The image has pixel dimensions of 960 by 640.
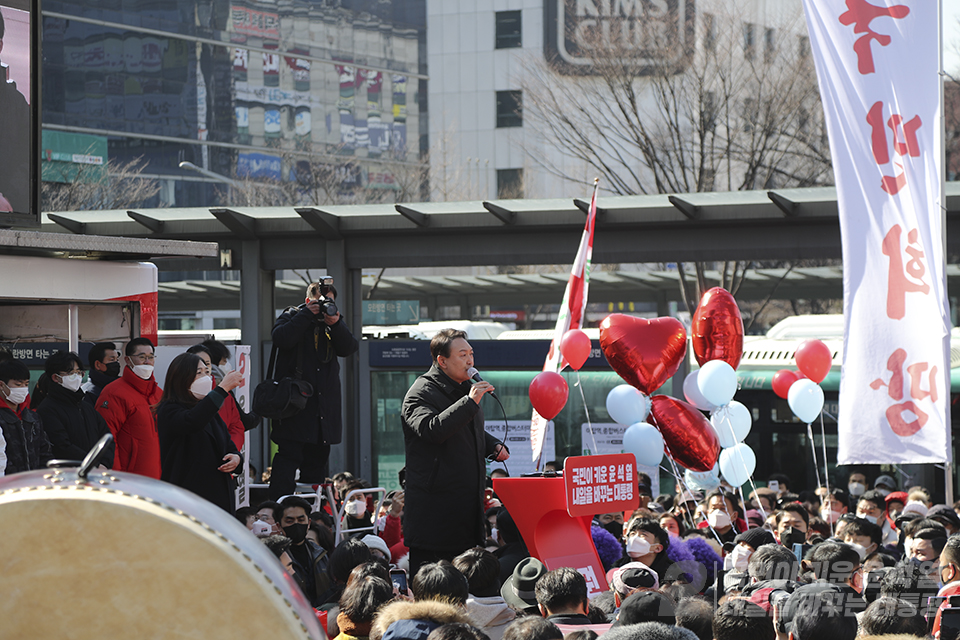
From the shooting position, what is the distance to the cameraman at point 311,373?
7562 millimetres

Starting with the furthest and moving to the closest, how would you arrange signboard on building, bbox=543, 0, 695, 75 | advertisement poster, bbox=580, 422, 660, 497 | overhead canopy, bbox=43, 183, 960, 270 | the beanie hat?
signboard on building, bbox=543, 0, 695, 75 → advertisement poster, bbox=580, 422, 660, 497 → overhead canopy, bbox=43, 183, 960, 270 → the beanie hat

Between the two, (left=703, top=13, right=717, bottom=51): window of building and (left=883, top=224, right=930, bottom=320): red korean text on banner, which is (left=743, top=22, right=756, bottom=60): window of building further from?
(left=883, top=224, right=930, bottom=320): red korean text on banner

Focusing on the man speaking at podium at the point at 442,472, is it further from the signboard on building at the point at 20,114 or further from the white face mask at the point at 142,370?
the signboard on building at the point at 20,114

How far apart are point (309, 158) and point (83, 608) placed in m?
47.4

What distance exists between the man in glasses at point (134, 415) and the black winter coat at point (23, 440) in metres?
0.40

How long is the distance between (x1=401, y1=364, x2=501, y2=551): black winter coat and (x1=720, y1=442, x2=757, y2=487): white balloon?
4.33 metres

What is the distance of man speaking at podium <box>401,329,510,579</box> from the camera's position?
19.2 ft

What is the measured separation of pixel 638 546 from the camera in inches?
245

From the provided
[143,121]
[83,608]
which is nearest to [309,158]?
[143,121]

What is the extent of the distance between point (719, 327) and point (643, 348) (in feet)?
2.30

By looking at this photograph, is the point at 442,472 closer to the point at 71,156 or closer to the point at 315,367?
the point at 315,367

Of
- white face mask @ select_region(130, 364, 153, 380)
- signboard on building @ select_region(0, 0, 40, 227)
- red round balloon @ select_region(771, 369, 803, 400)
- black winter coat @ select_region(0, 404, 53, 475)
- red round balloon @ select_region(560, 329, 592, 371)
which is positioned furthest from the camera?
red round balloon @ select_region(771, 369, 803, 400)

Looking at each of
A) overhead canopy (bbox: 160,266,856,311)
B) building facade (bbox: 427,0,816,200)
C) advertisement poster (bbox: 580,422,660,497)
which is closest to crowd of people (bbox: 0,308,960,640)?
advertisement poster (bbox: 580,422,660,497)

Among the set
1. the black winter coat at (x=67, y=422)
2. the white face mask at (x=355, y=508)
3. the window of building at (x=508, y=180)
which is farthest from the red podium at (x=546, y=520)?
the window of building at (x=508, y=180)
